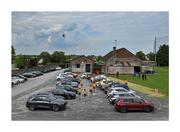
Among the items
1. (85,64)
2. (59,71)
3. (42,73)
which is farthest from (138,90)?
(42,73)

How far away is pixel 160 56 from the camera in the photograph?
2438cm

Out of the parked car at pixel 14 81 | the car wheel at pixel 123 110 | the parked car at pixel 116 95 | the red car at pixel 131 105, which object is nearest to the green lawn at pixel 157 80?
the parked car at pixel 116 95

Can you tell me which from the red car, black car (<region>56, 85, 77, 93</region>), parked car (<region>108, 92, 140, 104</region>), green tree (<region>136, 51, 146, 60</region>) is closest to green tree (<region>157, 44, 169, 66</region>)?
green tree (<region>136, 51, 146, 60</region>)

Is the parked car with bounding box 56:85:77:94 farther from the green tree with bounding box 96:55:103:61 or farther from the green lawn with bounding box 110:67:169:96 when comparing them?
the green lawn with bounding box 110:67:169:96

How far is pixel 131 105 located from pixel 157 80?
21.1 ft

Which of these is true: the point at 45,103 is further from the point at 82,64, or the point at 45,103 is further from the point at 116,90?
the point at 82,64

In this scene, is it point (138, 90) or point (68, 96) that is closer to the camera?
point (68, 96)

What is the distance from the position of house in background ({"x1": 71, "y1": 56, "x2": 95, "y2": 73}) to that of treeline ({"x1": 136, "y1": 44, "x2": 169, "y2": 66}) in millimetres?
3547

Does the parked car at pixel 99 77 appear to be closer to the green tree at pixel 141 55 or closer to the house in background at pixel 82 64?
the house in background at pixel 82 64

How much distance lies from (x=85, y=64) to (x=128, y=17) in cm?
551

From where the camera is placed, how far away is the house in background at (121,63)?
85.1 ft

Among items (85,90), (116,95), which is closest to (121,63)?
(85,90)
